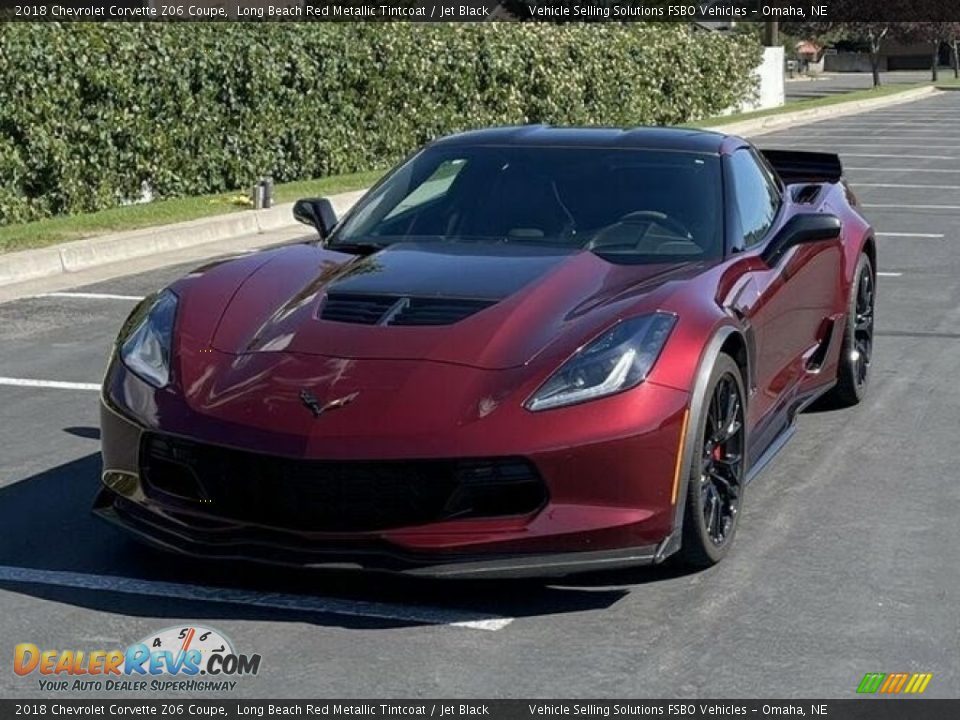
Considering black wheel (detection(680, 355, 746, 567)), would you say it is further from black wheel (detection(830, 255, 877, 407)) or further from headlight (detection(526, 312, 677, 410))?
black wheel (detection(830, 255, 877, 407))

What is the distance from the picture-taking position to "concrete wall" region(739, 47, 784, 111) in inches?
1703

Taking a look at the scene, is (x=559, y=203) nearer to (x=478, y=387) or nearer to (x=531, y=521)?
(x=478, y=387)

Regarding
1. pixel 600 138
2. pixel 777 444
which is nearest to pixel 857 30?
pixel 600 138

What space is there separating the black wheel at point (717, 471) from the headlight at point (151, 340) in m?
1.68

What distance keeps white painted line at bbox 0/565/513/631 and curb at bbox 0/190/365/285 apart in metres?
7.47

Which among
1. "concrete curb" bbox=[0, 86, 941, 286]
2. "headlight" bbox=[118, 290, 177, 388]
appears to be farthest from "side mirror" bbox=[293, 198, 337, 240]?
"concrete curb" bbox=[0, 86, 941, 286]

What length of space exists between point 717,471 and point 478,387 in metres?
1.00

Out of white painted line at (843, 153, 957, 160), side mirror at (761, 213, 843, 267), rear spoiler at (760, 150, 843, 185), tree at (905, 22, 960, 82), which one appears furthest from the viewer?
tree at (905, 22, 960, 82)

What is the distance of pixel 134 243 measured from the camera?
1416cm

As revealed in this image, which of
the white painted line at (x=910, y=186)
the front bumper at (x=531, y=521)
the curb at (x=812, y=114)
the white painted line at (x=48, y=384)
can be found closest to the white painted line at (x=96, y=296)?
the white painted line at (x=48, y=384)

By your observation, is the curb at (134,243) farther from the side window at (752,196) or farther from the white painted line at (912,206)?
the side window at (752,196)

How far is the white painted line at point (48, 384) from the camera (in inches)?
337

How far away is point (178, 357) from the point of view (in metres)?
5.34
